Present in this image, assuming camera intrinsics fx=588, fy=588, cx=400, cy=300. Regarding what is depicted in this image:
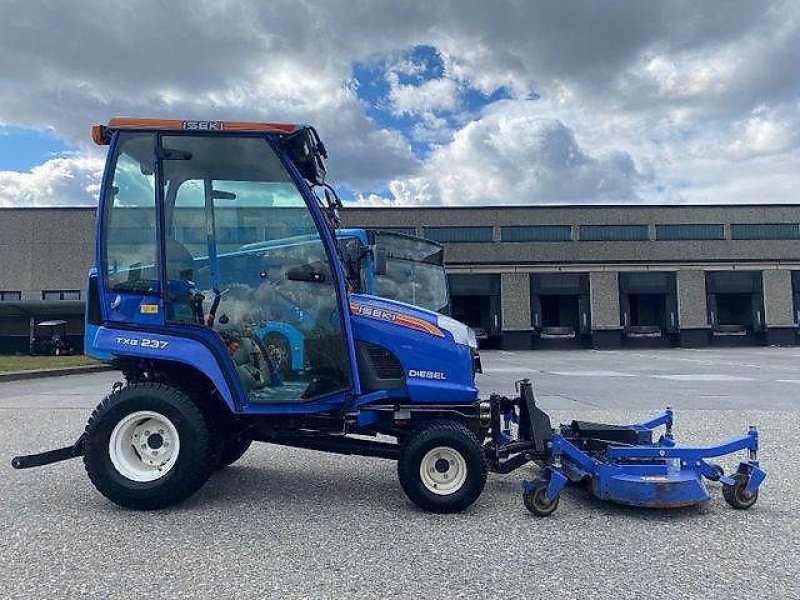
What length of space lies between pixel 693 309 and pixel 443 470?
3523cm

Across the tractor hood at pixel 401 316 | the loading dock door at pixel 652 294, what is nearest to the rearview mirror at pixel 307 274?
the tractor hood at pixel 401 316

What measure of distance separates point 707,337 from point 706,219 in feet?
24.6

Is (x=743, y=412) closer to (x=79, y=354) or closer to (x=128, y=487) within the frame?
(x=128, y=487)

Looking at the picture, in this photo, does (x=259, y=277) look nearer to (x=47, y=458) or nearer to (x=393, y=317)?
(x=393, y=317)

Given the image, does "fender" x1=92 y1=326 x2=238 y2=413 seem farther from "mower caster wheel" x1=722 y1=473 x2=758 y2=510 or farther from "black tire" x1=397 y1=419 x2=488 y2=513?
"mower caster wheel" x1=722 y1=473 x2=758 y2=510

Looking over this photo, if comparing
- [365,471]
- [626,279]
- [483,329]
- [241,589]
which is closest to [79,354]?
[483,329]

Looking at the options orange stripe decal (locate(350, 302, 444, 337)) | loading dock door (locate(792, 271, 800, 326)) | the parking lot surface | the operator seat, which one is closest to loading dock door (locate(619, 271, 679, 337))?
loading dock door (locate(792, 271, 800, 326))

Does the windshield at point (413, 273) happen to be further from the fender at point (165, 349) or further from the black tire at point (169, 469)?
the black tire at point (169, 469)

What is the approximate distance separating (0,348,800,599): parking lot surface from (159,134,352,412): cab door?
0.96 meters

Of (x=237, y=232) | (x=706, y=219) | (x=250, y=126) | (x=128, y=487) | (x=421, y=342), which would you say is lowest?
(x=128, y=487)

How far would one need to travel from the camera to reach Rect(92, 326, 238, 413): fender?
14.1ft

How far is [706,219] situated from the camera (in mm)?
36562

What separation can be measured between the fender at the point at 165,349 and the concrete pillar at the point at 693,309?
35180 millimetres

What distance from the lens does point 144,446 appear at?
4387mm
